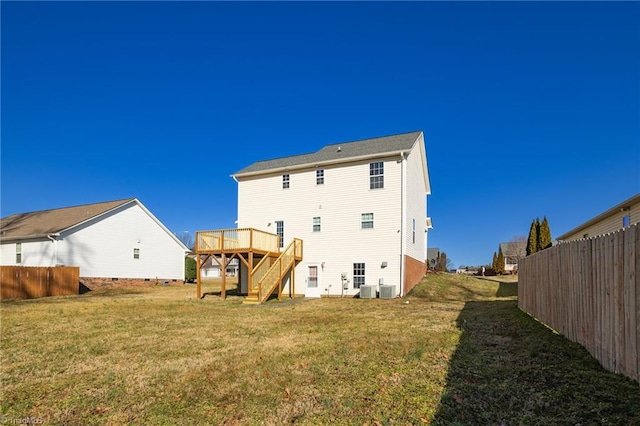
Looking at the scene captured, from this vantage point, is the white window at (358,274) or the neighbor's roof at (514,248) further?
the neighbor's roof at (514,248)

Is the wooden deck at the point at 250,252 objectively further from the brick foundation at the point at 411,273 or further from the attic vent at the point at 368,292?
the brick foundation at the point at 411,273

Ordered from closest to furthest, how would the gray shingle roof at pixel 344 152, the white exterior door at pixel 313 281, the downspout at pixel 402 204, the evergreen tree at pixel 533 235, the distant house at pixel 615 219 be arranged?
the distant house at pixel 615 219 < the downspout at pixel 402 204 < the gray shingle roof at pixel 344 152 < the white exterior door at pixel 313 281 < the evergreen tree at pixel 533 235

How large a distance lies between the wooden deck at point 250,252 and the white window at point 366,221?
404 cm

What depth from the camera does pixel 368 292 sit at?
1831cm

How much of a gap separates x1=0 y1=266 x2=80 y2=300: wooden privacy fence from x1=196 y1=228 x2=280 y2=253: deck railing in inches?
386

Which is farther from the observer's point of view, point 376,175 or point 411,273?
point 411,273

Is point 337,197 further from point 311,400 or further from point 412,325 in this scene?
point 311,400

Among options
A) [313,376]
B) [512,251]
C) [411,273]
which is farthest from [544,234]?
[313,376]

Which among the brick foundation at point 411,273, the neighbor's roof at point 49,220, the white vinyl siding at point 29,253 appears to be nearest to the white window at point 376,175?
the brick foundation at point 411,273

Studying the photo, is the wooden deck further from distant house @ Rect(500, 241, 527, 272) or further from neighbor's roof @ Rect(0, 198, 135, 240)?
distant house @ Rect(500, 241, 527, 272)

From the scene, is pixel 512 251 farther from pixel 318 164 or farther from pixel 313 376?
pixel 313 376

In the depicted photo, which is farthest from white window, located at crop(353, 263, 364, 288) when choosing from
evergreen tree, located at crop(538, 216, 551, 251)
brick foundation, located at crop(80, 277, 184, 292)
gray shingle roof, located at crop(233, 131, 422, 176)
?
evergreen tree, located at crop(538, 216, 551, 251)

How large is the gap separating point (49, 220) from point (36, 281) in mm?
9296

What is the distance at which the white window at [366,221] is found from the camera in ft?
64.3
